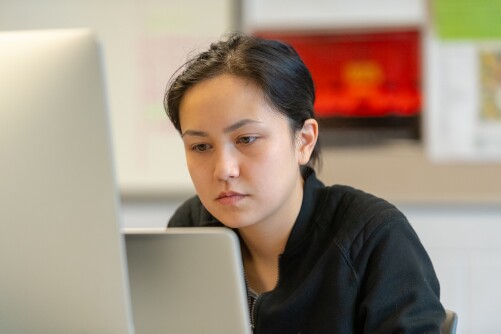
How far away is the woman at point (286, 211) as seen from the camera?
1130mm

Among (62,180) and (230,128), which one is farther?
(230,128)

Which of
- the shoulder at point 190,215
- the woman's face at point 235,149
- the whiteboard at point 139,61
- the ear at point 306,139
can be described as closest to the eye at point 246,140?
the woman's face at point 235,149

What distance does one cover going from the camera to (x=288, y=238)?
1.29m

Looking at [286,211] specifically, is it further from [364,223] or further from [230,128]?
[230,128]

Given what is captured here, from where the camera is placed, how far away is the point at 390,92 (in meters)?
2.89

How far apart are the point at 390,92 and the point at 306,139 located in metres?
1.61

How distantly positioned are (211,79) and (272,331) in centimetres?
41

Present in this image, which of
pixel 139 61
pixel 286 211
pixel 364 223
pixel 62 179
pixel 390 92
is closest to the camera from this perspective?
pixel 62 179

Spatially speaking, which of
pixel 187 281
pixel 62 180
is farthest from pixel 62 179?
pixel 187 281

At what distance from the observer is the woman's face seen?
1.14 metres

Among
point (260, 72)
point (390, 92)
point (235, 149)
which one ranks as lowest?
point (390, 92)

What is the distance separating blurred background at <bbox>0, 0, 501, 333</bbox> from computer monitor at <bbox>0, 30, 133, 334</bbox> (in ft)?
6.56

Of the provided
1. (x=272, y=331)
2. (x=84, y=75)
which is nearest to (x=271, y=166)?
(x=272, y=331)

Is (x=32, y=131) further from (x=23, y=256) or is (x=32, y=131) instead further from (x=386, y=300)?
(x=386, y=300)
